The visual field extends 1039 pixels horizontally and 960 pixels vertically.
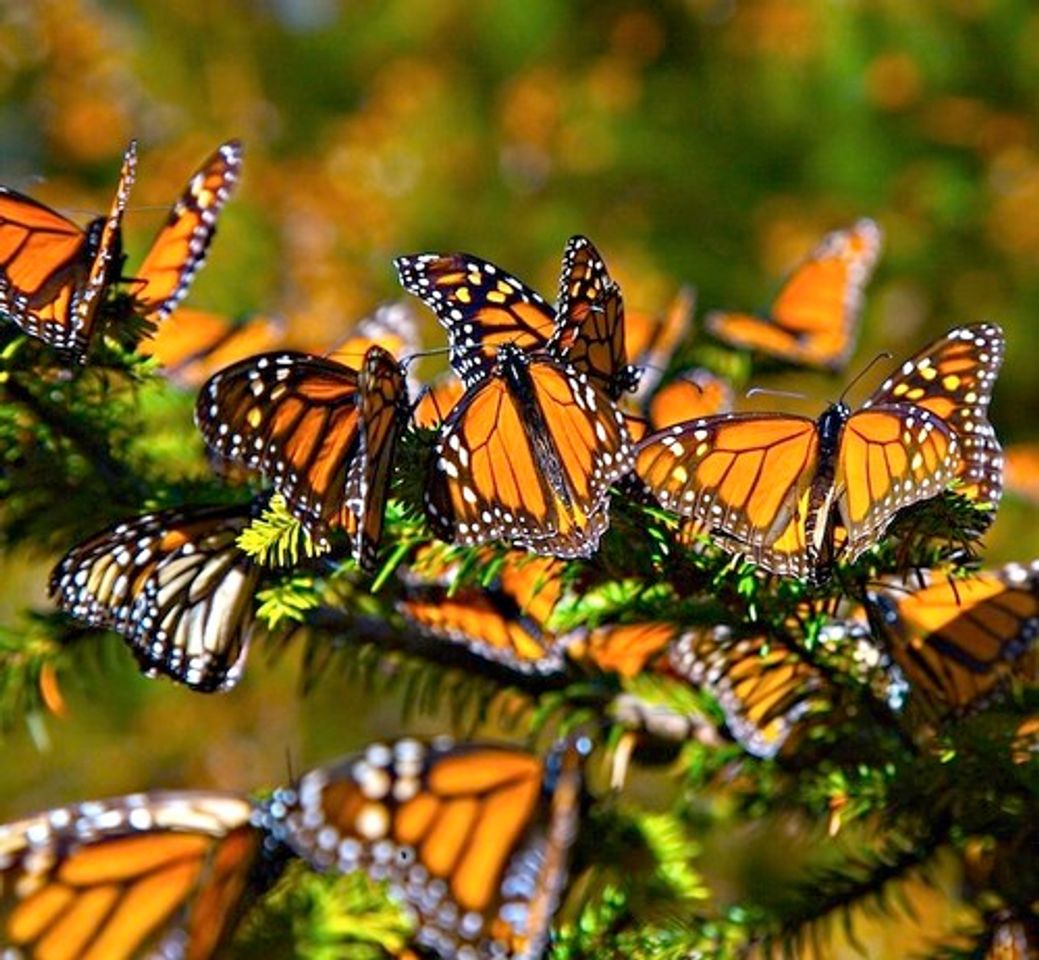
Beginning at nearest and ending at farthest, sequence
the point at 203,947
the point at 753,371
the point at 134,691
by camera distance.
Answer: the point at 203,947 < the point at 753,371 < the point at 134,691

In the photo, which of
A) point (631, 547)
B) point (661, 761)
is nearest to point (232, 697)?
point (661, 761)

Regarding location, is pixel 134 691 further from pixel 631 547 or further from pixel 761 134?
pixel 631 547

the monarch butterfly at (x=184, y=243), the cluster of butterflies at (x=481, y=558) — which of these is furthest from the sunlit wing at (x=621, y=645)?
the monarch butterfly at (x=184, y=243)

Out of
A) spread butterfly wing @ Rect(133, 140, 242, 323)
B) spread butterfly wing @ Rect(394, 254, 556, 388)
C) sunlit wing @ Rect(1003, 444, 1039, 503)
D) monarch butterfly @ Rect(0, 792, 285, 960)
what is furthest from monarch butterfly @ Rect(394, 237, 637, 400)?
sunlit wing @ Rect(1003, 444, 1039, 503)

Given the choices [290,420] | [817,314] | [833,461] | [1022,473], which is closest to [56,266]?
[290,420]

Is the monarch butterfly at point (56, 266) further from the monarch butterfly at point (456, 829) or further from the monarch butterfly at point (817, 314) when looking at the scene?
the monarch butterfly at point (817, 314)

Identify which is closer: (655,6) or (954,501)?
(954,501)
